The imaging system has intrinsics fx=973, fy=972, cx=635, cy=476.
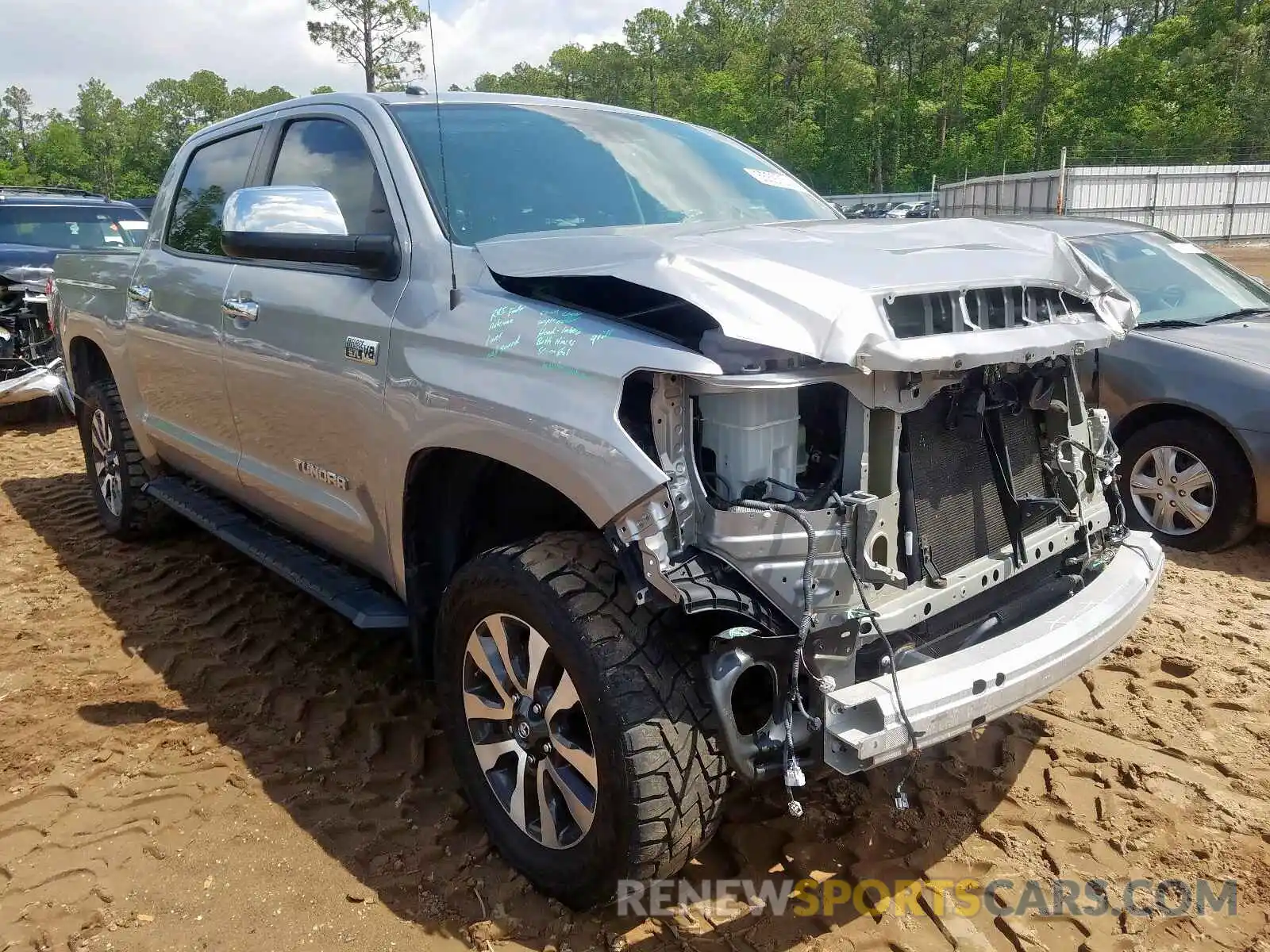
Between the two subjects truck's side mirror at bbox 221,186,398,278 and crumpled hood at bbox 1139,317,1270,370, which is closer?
truck's side mirror at bbox 221,186,398,278

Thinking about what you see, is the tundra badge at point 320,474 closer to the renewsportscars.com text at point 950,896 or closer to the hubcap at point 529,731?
the hubcap at point 529,731

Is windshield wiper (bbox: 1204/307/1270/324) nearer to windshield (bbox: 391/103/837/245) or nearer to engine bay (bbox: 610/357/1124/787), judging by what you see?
windshield (bbox: 391/103/837/245)

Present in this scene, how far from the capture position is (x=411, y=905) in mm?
2537

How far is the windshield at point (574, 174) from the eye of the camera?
Result: 3033 millimetres

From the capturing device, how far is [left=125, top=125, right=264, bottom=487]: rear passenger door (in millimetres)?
3902

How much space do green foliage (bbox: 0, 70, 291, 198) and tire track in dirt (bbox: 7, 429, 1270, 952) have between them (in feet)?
204

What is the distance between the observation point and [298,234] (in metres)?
2.77

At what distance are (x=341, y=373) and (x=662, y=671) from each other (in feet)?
4.85

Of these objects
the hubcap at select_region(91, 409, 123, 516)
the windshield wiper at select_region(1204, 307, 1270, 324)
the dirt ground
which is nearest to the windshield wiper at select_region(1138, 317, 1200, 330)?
the windshield wiper at select_region(1204, 307, 1270, 324)

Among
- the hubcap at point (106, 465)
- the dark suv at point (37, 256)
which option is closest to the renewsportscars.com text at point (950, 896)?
the hubcap at point (106, 465)

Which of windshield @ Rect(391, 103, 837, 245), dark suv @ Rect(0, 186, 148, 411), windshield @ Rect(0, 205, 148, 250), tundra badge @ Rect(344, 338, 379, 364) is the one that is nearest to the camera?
tundra badge @ Rect(344, 338, 379, 364)

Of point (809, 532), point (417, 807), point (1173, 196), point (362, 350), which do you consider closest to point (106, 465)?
point (362, 350)

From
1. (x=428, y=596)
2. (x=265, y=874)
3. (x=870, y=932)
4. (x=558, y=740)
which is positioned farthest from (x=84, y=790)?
(x=870, y=932)

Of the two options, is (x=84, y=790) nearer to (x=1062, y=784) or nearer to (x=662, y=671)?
(x=662, y=671)
